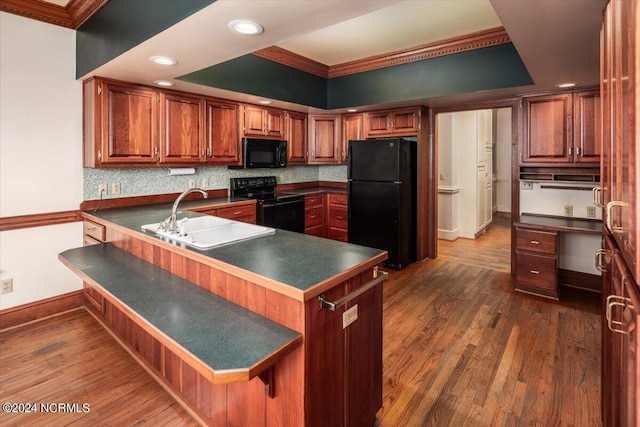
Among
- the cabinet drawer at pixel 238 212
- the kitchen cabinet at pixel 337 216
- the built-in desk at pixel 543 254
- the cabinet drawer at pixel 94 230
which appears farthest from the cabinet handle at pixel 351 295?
the kitchen cabinet at pixel 337 216

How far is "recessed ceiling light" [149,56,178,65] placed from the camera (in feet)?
8.39

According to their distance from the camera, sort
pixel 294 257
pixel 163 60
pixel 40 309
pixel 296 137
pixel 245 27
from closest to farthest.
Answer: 1. pixel 294 257
2. pixel 245 27
3. pixel 163 60
4. pixel 40 309
5. pixel 296 137

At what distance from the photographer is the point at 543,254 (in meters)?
3.46

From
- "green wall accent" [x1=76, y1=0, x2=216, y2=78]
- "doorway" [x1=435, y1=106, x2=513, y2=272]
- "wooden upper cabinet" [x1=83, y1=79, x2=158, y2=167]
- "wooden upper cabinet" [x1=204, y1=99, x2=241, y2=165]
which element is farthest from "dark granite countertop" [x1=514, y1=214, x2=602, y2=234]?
"wooden upper cabinet" [x1=83, y1=79, x2=158, y2=167]

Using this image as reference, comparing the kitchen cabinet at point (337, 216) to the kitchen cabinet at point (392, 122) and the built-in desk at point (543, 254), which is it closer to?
the kitchen cabinet at point (392, 122)

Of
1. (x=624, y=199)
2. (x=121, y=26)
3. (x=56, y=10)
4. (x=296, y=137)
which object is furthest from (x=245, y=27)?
(x=296, y=137)

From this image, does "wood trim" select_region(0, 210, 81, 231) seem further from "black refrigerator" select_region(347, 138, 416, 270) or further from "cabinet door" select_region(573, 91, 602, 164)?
"cabinet door" select_region(573, 91, 602, 164)

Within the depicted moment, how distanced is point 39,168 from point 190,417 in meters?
2.54

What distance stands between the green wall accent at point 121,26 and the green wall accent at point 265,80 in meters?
0.67

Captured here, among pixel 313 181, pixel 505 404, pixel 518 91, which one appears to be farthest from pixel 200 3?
pixel 313 181

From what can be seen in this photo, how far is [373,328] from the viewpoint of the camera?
1753mm

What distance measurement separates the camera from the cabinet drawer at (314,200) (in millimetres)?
4978

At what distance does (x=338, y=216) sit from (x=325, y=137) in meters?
1.21

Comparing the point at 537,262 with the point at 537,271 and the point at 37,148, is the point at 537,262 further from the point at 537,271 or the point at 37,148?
the point at 37,148
